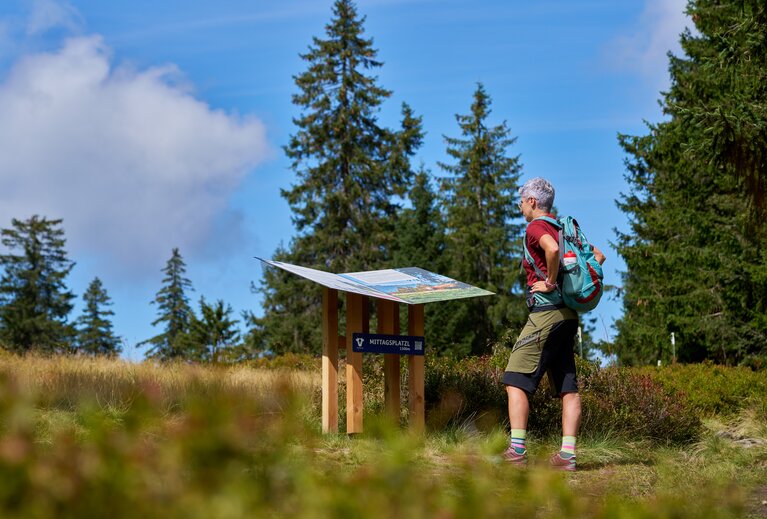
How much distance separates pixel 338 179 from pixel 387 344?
3385cm

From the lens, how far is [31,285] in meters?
59.4

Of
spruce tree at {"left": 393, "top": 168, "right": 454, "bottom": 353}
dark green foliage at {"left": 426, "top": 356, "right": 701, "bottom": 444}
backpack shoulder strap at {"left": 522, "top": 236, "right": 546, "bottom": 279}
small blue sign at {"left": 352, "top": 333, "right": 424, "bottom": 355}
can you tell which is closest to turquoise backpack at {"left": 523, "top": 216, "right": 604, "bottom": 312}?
backpack shoulder strap at {"left": 522, "top": 236, "right": 546, "bottom": 279}

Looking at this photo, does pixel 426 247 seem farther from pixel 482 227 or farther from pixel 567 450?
pixel 567 450

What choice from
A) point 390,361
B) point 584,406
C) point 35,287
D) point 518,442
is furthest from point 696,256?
point 35,287

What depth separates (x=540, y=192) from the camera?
6.93 metres

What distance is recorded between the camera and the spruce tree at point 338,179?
4031cm

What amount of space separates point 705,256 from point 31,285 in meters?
47.2

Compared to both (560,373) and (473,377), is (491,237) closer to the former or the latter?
(473,377)

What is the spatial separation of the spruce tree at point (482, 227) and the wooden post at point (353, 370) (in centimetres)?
3200

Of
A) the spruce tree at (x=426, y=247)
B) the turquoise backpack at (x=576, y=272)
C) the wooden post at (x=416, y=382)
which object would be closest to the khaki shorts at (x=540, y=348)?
the turquoise backpack at (x=576, y=272)

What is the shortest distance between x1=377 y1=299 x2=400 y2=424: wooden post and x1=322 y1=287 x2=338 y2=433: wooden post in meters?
0.59

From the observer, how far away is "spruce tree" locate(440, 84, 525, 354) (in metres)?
41.8

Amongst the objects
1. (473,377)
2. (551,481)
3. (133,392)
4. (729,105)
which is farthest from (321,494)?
(729,105)

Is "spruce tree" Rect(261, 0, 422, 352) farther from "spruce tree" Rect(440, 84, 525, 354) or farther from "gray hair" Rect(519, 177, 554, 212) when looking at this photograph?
"gray hair" Rect(519, 177, 554, 212)
